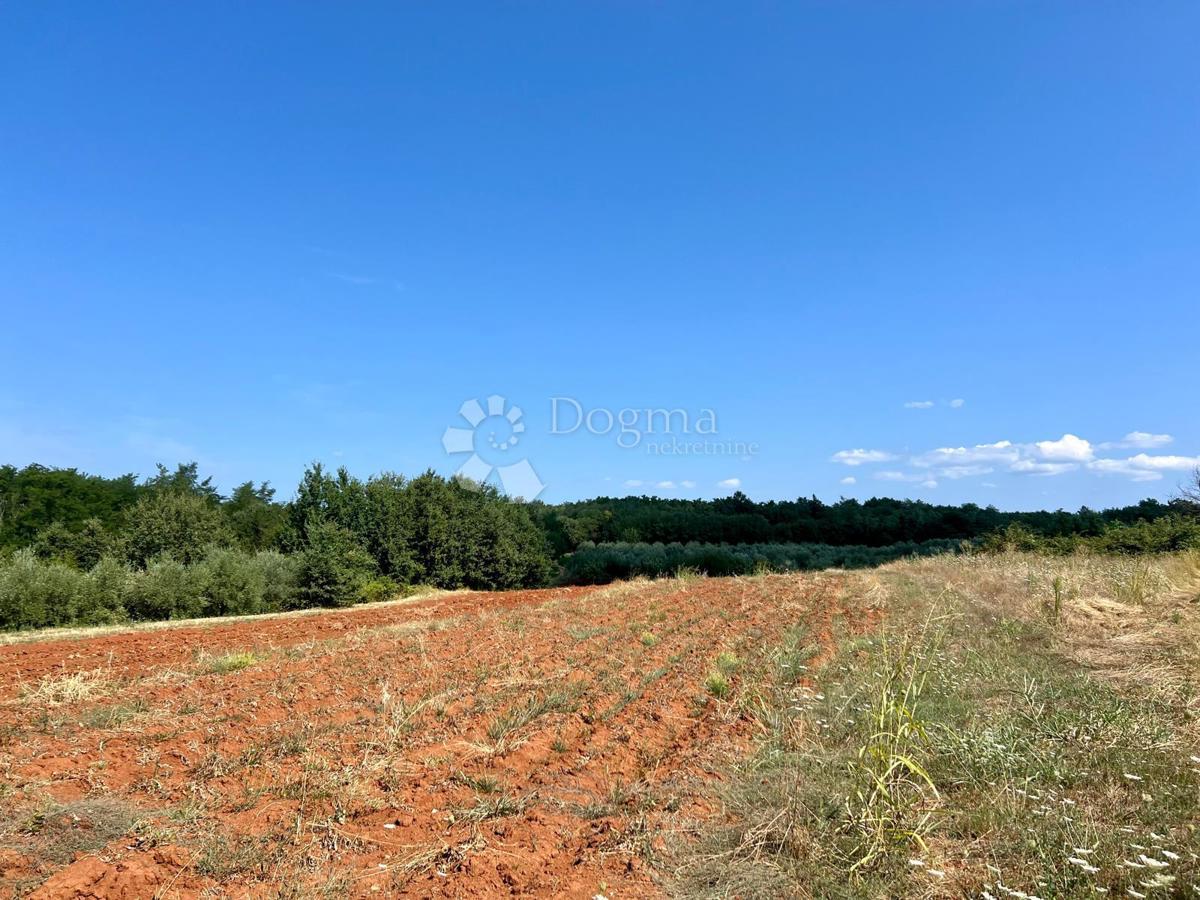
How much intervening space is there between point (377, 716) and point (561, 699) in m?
1.63

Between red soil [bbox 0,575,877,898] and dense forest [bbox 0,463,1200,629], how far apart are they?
9.43 metres

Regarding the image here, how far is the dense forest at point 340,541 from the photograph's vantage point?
714 inches

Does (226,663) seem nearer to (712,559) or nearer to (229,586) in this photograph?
(229,586)

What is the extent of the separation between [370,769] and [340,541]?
63.3ft

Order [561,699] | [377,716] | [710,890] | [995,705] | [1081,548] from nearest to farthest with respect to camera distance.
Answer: [710,890], [995,705], [377,716], [561,699], [1081,548]

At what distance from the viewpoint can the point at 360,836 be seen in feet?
12.3

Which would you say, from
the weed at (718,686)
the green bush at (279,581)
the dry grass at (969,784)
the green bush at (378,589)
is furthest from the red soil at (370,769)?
the green bush at (378,589)

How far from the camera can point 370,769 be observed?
185 inches

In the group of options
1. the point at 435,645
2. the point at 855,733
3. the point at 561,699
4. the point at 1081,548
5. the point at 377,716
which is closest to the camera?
the point at 855,733

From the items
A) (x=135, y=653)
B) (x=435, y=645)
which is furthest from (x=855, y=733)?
(x=135, y=653)

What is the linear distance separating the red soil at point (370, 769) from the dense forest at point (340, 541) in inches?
371

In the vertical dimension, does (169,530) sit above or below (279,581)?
above

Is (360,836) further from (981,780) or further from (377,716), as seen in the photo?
(981,780)

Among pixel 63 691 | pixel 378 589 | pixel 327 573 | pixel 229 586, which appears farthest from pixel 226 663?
pixel 378 589
